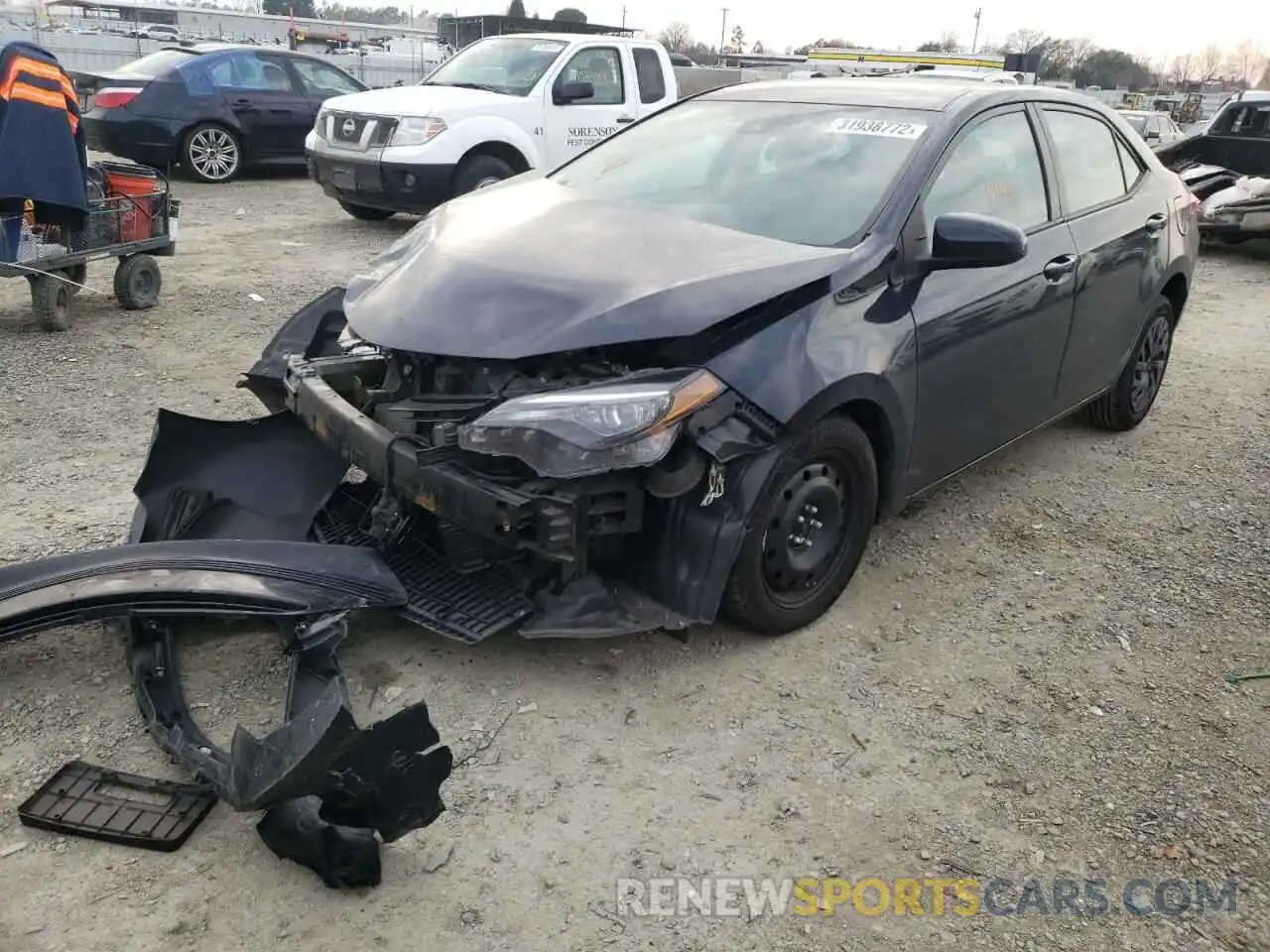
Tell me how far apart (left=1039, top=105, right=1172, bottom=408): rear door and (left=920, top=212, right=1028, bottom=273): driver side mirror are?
1.14 meters

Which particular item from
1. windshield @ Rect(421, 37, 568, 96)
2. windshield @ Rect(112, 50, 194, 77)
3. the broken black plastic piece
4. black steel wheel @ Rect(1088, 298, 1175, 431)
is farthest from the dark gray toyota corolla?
windshield @ Rect(112, 50, 194, 77)

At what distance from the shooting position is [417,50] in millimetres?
42188

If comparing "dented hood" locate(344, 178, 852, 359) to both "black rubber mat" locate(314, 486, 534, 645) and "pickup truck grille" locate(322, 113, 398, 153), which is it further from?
"pickup truck grille" locate(322, 113, 398, 153)

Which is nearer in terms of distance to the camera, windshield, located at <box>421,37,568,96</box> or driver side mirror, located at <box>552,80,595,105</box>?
driver side mirror, located at <box>552,80,595,105</box>

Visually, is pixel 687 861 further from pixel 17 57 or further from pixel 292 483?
pixel 17 57

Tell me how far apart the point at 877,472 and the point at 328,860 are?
2188mm

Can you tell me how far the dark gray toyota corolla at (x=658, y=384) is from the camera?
9.59 feet

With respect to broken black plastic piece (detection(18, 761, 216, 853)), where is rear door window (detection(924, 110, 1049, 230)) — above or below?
above

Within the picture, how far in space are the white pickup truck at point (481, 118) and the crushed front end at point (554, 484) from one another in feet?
22.0

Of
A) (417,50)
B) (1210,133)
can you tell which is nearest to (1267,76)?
(417,50)

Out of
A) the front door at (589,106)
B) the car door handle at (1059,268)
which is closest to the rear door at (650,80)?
the front door at (589,106)

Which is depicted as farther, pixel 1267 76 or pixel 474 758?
pixel 1267 76

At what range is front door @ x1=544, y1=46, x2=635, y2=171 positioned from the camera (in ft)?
33.6

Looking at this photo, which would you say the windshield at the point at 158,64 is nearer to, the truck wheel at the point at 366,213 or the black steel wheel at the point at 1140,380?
the truck wheel at the point at 366,213
